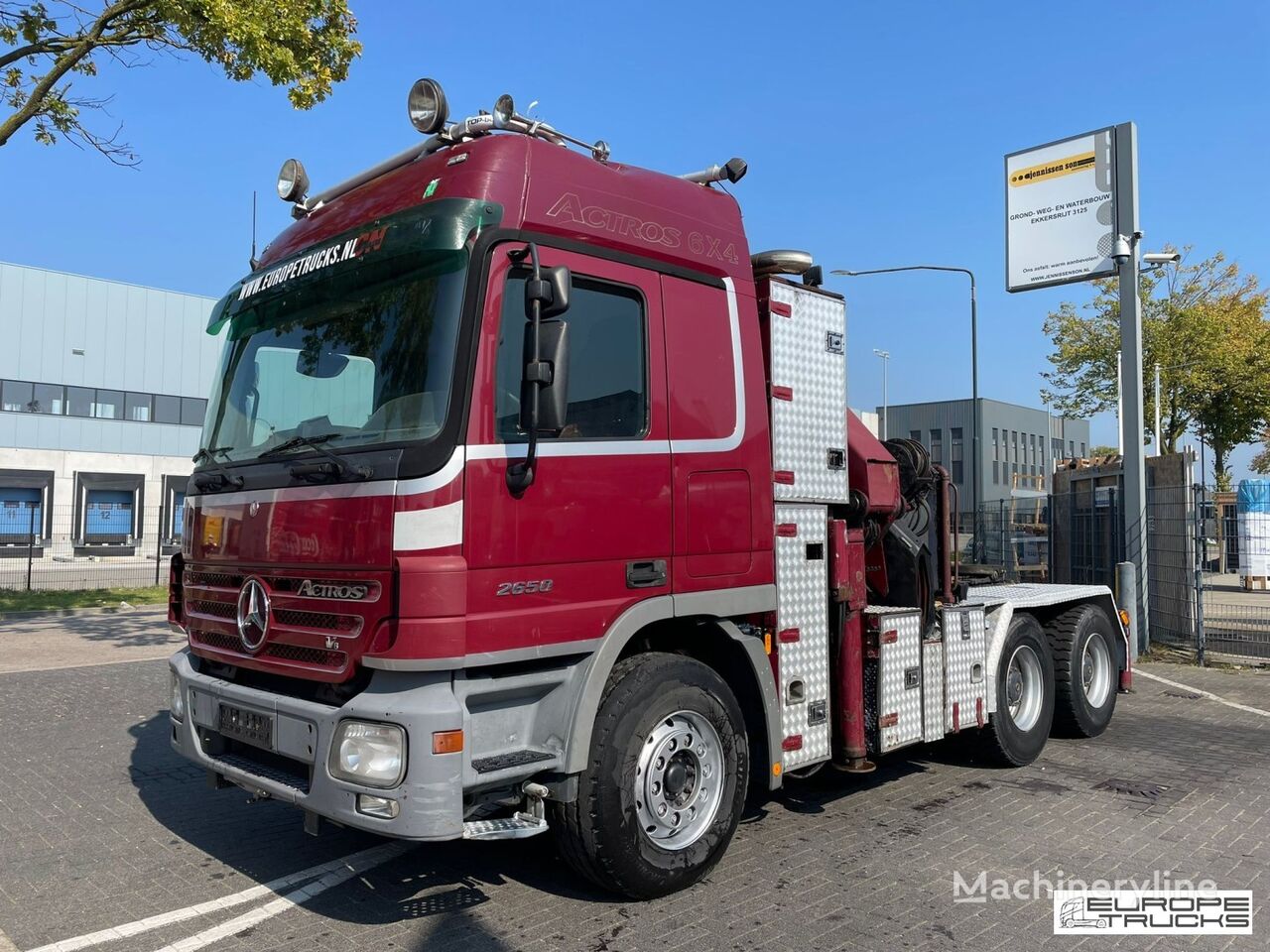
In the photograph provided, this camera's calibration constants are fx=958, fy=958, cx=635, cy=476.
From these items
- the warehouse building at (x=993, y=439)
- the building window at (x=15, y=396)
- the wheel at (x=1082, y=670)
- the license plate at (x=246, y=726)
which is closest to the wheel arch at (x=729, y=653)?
the license plate at (x=246, y=726)

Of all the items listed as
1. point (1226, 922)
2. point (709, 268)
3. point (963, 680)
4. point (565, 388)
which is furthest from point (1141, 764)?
point (565, 388)

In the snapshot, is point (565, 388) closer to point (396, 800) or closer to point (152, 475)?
point (396, 800)

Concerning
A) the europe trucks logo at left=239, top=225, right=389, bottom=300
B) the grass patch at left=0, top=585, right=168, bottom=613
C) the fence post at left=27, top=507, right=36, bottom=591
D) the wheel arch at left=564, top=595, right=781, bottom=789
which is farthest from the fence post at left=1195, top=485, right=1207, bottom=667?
the fence post at left=27, top=507, right=36, bottom=591

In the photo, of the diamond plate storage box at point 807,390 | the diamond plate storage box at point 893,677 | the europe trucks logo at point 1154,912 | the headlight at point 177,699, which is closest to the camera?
the europe trucks logo at point 1154,912

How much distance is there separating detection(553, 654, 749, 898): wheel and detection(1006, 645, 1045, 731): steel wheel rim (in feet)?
10.1

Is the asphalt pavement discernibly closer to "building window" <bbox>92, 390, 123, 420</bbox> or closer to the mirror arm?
the mirror arm

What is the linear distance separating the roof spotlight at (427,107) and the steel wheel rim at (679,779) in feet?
Result: 9.25

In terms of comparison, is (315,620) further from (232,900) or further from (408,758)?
(232,900)

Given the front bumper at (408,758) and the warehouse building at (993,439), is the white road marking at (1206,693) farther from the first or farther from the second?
the warehouse building at (993,439)

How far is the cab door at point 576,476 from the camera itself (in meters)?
3.70

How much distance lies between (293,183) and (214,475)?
174 centimetres

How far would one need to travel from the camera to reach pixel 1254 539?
12.6m

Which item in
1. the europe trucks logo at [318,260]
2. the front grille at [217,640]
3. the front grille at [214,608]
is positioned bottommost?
the front grille at [217,640]

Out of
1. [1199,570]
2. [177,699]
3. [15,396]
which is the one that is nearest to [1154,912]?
[177,699]
